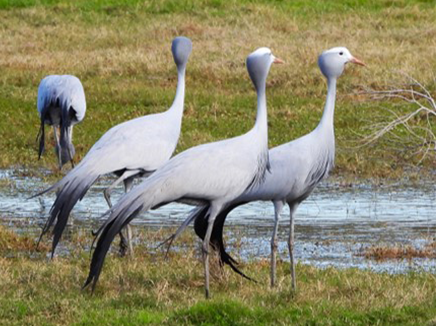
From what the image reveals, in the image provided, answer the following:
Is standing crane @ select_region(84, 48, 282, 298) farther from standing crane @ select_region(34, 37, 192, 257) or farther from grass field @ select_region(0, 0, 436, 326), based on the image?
standing crane @ select_region(34, 37, 192, 257)

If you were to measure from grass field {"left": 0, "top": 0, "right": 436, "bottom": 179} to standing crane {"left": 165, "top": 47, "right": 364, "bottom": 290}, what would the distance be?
421 cm

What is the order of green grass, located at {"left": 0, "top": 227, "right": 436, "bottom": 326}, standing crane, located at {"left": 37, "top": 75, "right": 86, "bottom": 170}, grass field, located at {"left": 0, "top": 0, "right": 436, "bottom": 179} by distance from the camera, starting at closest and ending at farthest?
1. green grass, located at {"left": 0, "top": 227, "right": 436, "bottom": 326}
2. standing crane, located at {"left": 37, "top": 75, "right": 86, "bottom": 170}
3. grass field, located at {"left": 0, "top": 0, "right": 436, "bottom": 179}

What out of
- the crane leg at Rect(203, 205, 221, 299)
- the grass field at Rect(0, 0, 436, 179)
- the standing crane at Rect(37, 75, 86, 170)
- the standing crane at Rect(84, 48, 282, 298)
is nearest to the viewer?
the standing crane at Rect(84, 48, 282, 298)

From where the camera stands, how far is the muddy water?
8.53 metres

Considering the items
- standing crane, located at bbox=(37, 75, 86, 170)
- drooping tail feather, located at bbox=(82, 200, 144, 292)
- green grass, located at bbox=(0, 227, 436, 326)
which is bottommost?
green grass, located at bbox=(0, 227, 436, 326)

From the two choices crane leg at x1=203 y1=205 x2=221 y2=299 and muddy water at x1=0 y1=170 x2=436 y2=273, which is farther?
muddy water at x1=0 y1=170 x2=436 y2=273

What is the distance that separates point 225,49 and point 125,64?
2163mm

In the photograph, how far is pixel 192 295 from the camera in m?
6.58

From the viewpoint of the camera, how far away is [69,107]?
11.3 m

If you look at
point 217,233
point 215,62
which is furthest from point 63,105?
point 215,62

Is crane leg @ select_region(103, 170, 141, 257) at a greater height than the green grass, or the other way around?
crane leg @ select_region(103, 170, 141, 257)

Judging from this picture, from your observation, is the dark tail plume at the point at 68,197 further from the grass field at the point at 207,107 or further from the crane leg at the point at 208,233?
the crane leg at the point at 208,233

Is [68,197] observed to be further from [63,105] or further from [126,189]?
[63,105]

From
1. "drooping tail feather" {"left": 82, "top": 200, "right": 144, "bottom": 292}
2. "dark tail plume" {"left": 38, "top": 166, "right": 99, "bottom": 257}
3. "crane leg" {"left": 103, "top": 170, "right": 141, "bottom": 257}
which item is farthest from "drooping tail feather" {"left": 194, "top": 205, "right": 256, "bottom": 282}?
"crane leg" {"left": 103, "top": 170, "right": 141, "bottom": 257}
